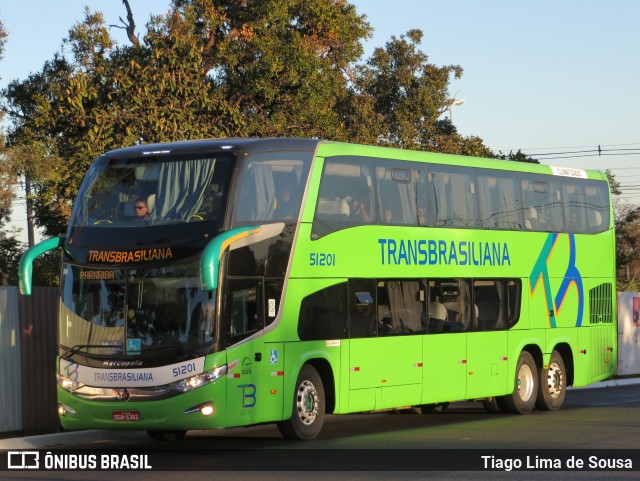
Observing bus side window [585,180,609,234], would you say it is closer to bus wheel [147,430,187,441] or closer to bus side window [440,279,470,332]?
bus side window [440,279,470,332]

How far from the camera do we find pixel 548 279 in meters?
22.9

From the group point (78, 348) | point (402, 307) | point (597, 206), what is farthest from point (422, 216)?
point (78, 348)

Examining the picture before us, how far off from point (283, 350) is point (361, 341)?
1.92m

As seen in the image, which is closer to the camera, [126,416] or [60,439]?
[126,416]

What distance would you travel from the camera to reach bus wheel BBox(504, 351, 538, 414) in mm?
22266

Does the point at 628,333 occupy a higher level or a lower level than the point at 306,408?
lower

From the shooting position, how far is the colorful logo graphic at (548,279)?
74.2 feet

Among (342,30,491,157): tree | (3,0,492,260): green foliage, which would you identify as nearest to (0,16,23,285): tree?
(3,0,492,260): green foliage

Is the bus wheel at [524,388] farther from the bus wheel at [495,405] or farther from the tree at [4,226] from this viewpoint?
the tree at [4,226]

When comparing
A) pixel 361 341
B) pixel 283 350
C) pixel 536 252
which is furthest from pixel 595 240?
pixel 283 350

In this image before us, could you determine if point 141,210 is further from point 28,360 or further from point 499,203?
point 499,203

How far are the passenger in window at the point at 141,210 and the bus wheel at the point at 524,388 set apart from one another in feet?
28.5

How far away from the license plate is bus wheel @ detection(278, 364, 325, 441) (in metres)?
2.32

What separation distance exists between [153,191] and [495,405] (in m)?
9.08
